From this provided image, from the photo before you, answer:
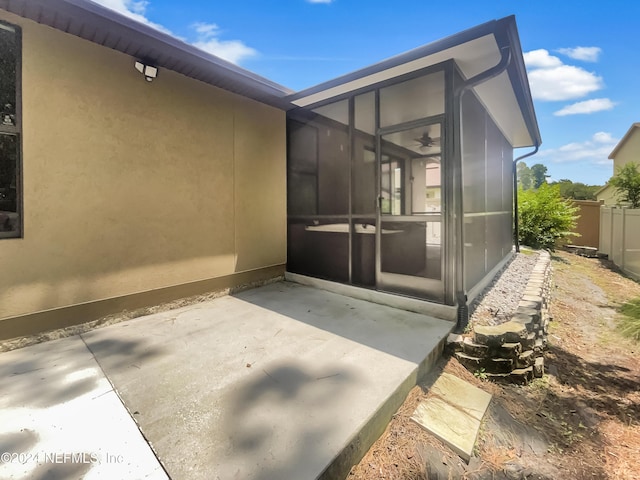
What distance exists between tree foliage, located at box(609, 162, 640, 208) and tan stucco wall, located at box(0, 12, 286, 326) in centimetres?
1230

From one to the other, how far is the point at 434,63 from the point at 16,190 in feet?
15.0

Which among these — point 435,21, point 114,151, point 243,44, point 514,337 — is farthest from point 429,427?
point 243,44

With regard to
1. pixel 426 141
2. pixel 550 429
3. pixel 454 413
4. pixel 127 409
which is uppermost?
pixel 426 141

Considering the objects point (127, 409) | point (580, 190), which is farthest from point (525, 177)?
point (127, 409)

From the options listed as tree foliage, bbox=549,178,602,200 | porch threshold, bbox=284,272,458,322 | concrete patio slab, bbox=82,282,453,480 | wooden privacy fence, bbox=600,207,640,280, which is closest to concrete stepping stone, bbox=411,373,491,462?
concrete patio slab, bbox=82,282,453,480

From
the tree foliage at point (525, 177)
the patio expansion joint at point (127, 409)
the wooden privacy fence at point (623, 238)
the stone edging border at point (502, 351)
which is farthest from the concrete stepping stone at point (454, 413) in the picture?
the tree foliage at point (525, 177)

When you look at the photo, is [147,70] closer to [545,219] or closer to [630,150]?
[545,219]

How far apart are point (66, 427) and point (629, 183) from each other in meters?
14.6

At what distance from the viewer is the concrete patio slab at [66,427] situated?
146 centimetres

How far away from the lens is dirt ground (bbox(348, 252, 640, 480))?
5.78 ft

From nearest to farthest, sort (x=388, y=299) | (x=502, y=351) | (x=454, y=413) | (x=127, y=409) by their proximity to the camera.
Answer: (x=127, y=409)
(x=454, y=413)
(x=502, y=351)
(x=388, y=299)

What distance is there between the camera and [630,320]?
14.7 ft

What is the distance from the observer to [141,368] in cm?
243

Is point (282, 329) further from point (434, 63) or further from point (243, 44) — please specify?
point (243, 44)
